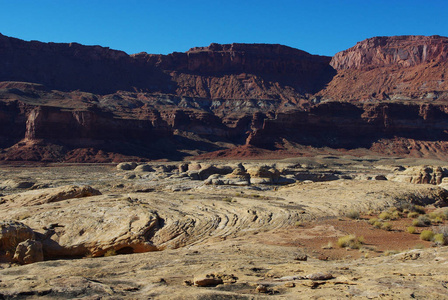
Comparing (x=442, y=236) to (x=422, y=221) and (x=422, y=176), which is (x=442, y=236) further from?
(x=422, y=176)

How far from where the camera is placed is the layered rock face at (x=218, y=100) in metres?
100

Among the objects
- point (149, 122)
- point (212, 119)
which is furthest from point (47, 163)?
point (212, 119)

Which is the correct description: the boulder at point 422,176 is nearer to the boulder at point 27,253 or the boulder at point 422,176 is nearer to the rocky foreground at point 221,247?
the rocky foreground at point 221,247

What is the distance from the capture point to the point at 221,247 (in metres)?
11.6

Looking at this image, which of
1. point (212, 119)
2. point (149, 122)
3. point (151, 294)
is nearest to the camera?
point (151, 294)

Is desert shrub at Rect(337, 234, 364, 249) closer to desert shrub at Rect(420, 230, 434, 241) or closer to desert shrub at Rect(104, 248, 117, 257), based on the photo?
desert shrub at Rect(420, 230, 434, 241)

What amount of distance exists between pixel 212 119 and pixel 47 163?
60.1 m

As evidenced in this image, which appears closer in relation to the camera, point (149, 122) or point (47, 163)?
point (47, 163)

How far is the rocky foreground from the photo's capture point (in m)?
6.39

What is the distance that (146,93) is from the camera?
157m

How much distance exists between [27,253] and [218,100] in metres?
152

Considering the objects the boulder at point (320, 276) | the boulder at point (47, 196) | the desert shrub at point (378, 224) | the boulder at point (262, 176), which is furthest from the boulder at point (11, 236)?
the boulder at point (262, 176)

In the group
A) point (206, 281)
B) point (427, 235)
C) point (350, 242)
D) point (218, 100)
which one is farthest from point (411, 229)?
point (218, 100)

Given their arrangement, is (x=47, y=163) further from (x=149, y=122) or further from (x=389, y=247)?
(x=389, y=247)
